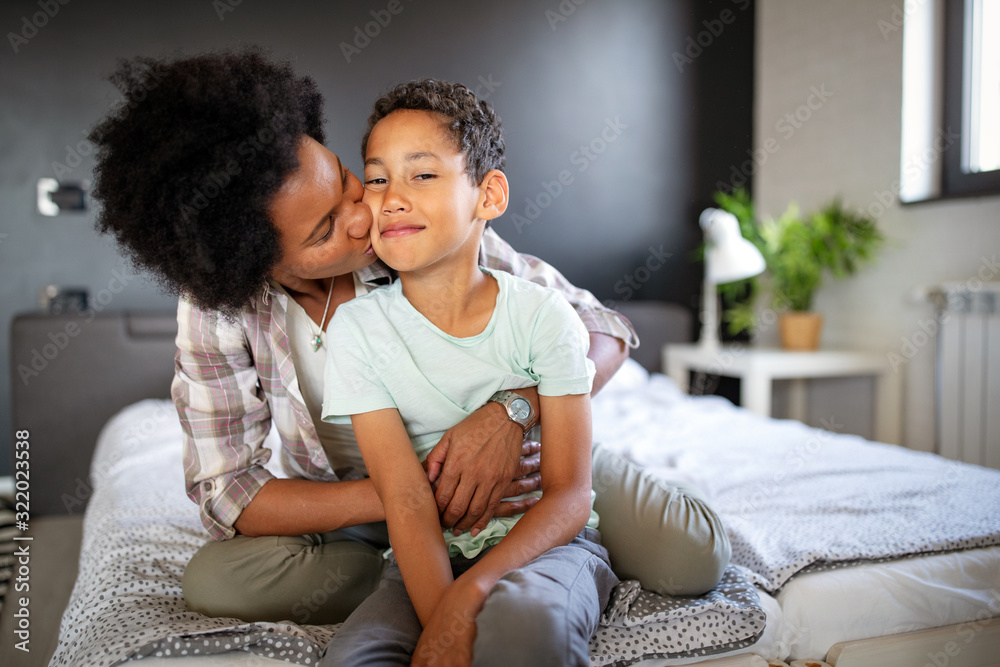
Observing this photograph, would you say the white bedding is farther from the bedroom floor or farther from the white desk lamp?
the white desk lamp

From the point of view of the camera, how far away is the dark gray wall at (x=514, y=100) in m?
1.42

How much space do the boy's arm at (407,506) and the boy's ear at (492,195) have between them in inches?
13.3

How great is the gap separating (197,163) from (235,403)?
0.41m

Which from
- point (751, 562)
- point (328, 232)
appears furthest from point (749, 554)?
point (328, 232)

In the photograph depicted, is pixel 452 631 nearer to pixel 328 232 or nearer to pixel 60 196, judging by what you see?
pixel 328 232

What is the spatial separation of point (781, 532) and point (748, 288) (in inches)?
95.8

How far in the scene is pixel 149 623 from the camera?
0.93 m

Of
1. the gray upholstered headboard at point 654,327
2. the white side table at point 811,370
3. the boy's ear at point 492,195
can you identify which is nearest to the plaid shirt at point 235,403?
the boy's ear at point 492,195

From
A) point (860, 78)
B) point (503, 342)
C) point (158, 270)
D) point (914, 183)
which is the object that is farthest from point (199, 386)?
point (860, 78)

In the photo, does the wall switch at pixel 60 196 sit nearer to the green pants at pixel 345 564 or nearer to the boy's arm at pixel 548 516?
the green pants at pixel 345 564

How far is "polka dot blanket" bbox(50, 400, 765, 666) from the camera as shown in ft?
2.88

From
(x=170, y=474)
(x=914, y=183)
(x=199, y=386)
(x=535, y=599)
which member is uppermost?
(x=914, y=183)

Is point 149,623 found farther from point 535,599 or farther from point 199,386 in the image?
point 535,599

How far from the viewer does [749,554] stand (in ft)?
3.80
